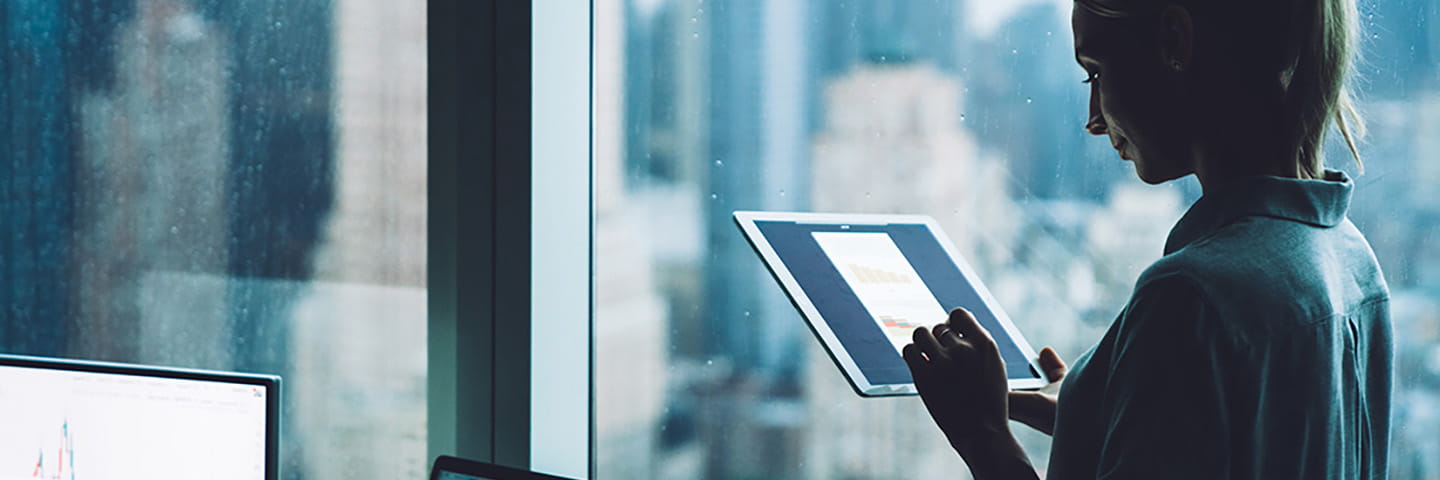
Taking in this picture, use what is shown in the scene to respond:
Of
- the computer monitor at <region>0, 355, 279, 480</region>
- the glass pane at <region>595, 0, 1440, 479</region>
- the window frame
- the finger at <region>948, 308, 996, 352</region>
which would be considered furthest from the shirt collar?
the computer monitor at <region>0, 355, 279, 480</region>

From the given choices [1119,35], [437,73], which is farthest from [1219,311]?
[437,73]

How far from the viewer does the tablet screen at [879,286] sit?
83cm

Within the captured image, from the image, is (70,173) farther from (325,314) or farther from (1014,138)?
(1014,138)

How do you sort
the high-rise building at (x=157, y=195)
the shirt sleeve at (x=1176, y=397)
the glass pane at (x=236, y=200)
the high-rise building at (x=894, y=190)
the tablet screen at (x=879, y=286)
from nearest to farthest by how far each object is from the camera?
1. the shirt sleeve at (x=1176, y=397)
2. the tablet screen at (x=879, y=286)
3. the high-rise building at (x=894, y=190)
4. the glass pane at (x=236, y=200)
5. the high-rise building at (x=157, y=195)

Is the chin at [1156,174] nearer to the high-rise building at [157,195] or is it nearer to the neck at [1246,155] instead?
the neck at [1246,155]

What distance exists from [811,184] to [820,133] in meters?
0.06

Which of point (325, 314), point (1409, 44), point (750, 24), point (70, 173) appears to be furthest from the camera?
point (70, 173)

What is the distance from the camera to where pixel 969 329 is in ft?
2.56

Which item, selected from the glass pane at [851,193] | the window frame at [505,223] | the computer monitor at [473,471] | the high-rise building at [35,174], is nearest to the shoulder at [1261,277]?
the glass pane at [851,193]

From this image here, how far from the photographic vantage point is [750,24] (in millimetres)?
1188

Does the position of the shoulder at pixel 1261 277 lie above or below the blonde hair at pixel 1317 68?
below

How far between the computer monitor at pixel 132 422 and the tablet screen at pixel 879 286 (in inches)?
23.9

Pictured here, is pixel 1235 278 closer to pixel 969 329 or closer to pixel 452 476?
pixel 969 329

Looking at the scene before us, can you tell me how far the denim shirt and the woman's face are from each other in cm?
4
